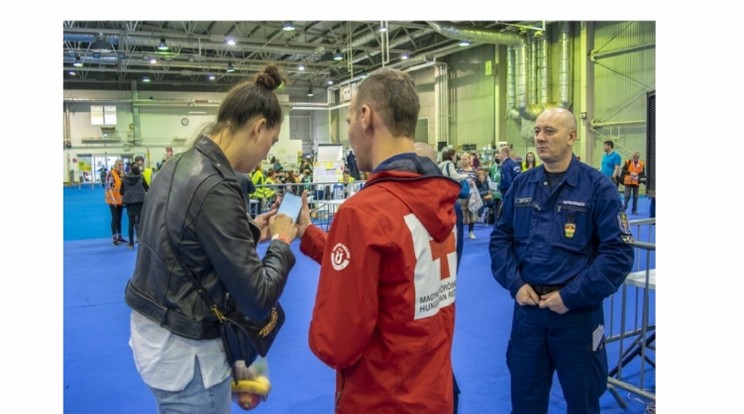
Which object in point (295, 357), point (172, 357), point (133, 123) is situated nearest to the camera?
point (172, 357)

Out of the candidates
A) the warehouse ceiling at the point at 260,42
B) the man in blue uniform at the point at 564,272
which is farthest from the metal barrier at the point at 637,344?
the warehouse ceiling at the point at 260,42

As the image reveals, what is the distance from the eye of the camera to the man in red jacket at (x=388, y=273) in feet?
4.63

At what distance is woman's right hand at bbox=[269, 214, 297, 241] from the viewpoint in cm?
181

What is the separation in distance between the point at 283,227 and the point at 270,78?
1.65 feet

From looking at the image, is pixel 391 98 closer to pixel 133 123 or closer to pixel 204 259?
pixel 204 259

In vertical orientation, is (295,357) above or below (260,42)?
below

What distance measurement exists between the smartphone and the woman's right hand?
3cm

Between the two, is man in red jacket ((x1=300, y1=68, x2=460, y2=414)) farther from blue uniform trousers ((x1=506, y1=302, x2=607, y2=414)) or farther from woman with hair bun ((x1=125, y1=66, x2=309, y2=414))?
blue uniform trousers ((x1=506, y1=302, x2=607, y2=414))

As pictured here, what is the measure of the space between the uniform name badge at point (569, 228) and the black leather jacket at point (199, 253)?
63.1 inches

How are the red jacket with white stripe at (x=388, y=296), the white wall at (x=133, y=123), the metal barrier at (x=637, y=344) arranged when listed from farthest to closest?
the white wall at (x=133, y=123) → the metal barrier at (x=637, y=344) → the red jacket with white stripe at (x=388, y=296)

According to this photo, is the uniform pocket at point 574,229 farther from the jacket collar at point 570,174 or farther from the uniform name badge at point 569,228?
the jacket collar at point 570,174

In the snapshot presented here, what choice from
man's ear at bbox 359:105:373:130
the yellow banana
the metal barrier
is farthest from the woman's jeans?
the metal barrier

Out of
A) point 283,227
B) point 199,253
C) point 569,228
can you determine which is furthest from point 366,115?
point 569,228

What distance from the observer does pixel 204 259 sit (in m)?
1.58
